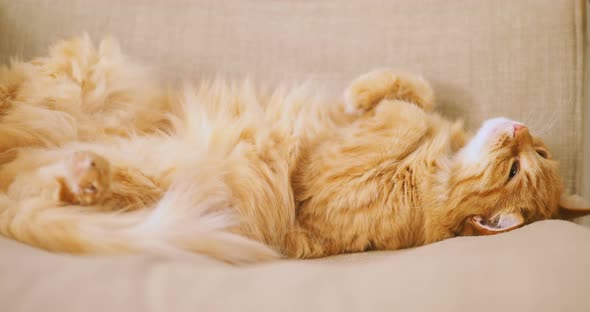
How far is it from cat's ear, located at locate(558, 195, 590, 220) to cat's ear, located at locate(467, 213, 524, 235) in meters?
0.20

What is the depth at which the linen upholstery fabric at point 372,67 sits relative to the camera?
79 cm

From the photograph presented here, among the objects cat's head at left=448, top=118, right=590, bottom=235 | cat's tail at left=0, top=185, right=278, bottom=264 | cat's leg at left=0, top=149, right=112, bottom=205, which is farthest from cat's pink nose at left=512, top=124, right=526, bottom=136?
cat's leg at left=0, top=149, right=112, bottom=205

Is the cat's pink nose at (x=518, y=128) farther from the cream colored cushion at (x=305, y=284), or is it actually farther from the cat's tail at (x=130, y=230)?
the cat's tail at (x=130, y=230)

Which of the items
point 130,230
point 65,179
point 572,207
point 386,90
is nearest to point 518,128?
point 572,207

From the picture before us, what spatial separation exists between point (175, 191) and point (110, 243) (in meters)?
0.21

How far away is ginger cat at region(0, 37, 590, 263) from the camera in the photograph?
1.04 m

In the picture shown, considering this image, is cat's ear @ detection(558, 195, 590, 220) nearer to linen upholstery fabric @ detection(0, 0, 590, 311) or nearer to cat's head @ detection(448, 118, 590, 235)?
cat's head @ detection(448, 118, 590, 235)

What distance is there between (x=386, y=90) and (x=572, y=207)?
26.4 inches

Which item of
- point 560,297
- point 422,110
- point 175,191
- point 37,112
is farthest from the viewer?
point 422,110

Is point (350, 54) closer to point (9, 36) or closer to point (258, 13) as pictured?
point (258, 13)

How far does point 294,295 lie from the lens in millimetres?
776

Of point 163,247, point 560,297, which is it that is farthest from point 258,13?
point 560,297

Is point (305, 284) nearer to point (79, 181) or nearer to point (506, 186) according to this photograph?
point (79, 181)

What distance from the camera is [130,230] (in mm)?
974
